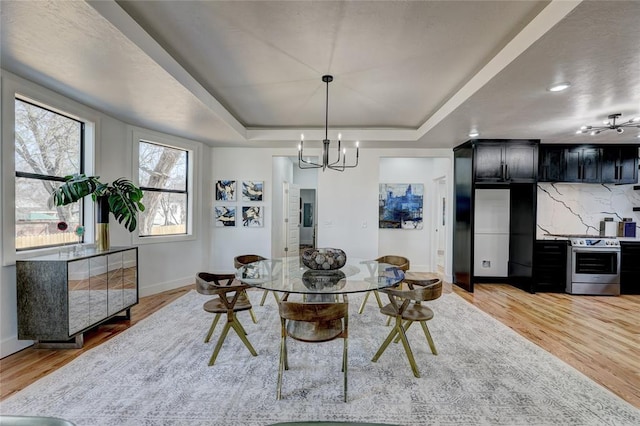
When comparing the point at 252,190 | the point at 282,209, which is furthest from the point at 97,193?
the point at 282,209

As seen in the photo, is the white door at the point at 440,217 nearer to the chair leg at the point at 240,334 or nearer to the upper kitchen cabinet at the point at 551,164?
the upper kitchen cabinet at the point at 551,164

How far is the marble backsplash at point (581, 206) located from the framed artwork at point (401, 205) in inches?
85.6

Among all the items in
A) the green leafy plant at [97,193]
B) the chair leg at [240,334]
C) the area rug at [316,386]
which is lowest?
the area rug at [316,386]

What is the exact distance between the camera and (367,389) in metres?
2.13

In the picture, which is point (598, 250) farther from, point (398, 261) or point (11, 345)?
point (11, 345)

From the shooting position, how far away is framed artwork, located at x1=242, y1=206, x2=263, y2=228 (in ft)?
18.5

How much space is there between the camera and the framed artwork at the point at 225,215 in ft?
18.4

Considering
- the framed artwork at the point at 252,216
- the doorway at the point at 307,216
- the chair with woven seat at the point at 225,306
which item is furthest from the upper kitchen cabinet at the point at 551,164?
the doorway at the point at 307,216

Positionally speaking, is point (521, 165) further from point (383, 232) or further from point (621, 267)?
point (383, 232)

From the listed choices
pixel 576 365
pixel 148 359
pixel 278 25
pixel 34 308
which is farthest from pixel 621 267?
pixel 34 308

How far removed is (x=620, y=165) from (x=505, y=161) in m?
2.03

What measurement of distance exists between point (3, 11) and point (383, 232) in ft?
20.2

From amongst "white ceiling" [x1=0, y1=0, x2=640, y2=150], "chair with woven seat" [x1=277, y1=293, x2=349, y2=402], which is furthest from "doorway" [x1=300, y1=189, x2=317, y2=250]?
"chair with woven seat" [x1=277, y1=293, x2=349, y2=402]

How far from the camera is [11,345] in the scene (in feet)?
8.70
